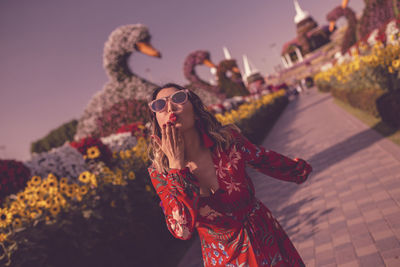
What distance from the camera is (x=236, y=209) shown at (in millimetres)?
1653

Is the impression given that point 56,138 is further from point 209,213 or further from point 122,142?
point 209,213

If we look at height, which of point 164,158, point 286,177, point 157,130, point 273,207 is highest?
point 157,130

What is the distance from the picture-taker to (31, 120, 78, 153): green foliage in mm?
25081

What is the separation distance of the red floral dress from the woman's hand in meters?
0.04

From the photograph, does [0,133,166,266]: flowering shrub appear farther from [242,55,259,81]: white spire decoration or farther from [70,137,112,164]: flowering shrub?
[242,55,259,81]: white spire decoration

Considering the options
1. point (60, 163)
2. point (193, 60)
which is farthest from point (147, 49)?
point (60, 163)

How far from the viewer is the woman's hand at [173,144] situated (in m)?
1.48

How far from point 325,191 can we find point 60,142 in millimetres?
24305

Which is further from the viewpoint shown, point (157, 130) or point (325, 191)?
point (325, 191)

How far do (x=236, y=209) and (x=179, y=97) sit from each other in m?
0.71

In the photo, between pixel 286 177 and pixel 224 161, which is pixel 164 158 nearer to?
pixel 224 161

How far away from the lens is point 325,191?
16.7ft

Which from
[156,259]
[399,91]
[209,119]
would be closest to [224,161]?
[209,119]

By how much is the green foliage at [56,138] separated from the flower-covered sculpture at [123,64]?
14.1 m
